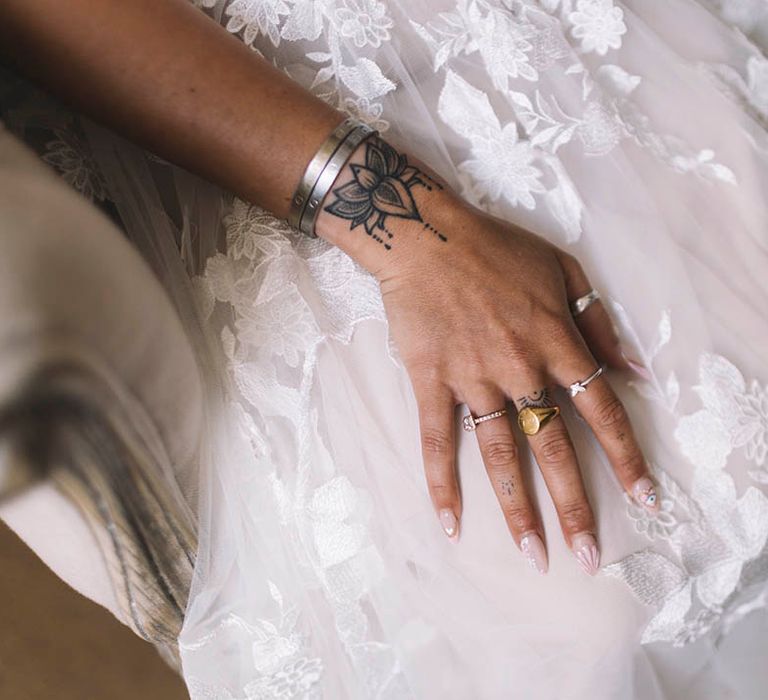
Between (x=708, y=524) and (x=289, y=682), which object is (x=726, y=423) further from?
(x=289, y=682)

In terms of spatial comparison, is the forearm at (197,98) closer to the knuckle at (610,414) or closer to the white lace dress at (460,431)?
the white lace dress at (460,431)

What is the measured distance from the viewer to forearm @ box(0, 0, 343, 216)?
1.98 feet

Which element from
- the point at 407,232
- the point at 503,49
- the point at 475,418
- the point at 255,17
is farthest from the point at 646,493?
the point at 255,17

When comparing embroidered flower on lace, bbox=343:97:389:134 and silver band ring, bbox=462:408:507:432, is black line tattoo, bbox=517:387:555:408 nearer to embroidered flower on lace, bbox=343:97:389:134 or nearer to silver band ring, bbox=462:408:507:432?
silver band ring, bbox=462:408:507:432

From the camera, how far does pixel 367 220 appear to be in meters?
0.65

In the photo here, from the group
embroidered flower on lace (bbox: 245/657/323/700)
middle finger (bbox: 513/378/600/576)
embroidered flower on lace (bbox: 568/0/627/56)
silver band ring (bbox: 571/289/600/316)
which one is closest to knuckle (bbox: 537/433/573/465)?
middle finger (bbox: 513/378/600/576)

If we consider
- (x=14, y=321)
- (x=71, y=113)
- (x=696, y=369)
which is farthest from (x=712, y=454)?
(x=71, y=113)

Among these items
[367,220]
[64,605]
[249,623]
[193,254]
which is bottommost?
[64,605]

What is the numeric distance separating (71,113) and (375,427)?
370 mm

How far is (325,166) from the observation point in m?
0.64

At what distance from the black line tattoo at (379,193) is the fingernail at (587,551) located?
0.25 metres

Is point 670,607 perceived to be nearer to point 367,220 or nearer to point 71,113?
point 367,220

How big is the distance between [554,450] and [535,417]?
3 cm

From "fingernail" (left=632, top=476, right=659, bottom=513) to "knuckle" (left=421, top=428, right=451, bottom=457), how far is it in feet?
0.47
